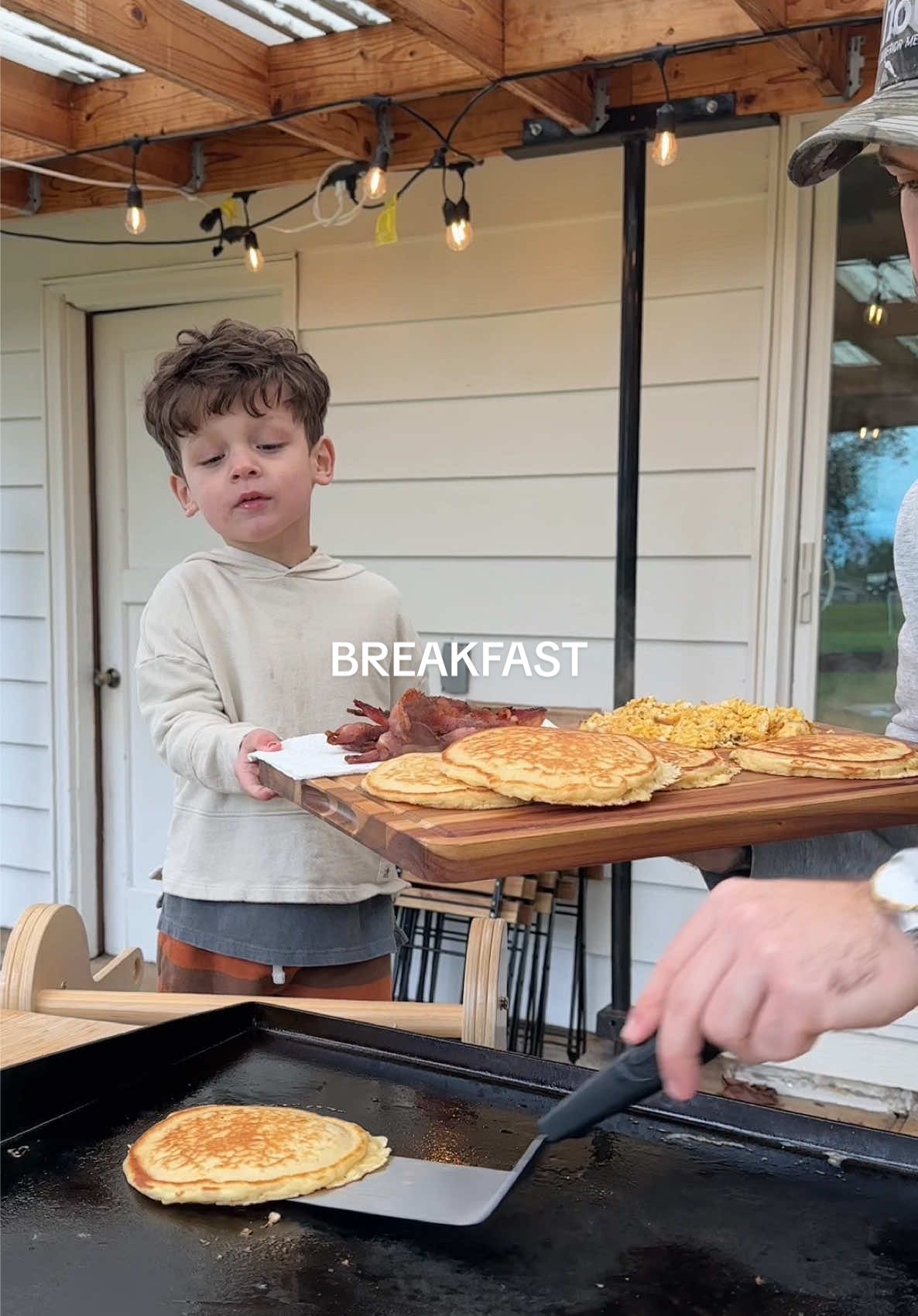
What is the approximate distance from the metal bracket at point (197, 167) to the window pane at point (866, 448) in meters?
2.06

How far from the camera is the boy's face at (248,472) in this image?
1.82 m

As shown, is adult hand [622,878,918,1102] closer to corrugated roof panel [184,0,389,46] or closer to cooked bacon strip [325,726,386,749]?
cooked bacon strip [325,726,386,749]

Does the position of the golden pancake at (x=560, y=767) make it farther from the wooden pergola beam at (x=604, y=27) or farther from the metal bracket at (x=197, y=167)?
the metal bracket at (x=197, y=167)

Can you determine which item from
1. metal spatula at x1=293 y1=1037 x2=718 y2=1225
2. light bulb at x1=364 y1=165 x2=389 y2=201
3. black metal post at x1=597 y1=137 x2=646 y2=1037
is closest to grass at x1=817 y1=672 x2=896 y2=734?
black metal post at x1=597 y1=137 x2=646 y2=1037

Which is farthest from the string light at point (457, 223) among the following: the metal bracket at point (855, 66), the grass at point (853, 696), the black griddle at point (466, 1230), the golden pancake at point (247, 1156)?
the golden pancake at point (247, 1156)

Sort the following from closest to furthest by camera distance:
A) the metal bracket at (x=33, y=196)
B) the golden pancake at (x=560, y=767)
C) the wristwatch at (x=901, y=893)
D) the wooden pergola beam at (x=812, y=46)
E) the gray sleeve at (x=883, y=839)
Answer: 1. the wristwatch at (x=901, y=893)
2. the golden pancake at (x=560, y=767)
3. the gray sleeve at (x=883, y=839)
4. the wooden pergola beam at (x=812, y=46)
5. the metal bracket at (x=33, y=196)

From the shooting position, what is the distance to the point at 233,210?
3.66 meters

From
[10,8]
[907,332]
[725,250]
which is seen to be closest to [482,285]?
[725,250]

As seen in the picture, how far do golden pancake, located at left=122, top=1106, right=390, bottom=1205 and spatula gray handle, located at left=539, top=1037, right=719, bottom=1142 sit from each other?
0.26 m

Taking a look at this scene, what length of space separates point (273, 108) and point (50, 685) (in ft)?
7.79

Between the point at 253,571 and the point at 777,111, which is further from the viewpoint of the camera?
the point at 777,111

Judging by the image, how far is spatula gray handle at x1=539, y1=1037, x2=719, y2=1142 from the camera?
0.87m

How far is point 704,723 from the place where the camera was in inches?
76.7

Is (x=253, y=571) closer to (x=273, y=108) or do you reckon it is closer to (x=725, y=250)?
(x=273, y=108)
